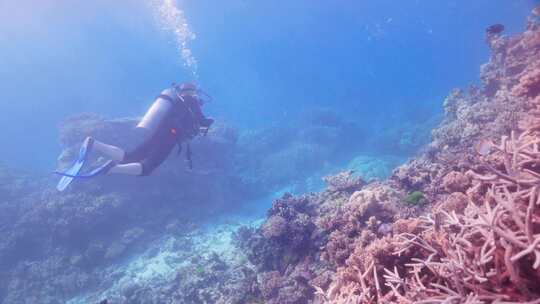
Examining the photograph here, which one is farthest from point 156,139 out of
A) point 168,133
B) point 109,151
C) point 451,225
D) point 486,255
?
point 486,255

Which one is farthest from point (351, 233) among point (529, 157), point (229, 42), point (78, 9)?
point (229, 42)

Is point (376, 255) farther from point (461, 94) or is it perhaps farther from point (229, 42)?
point (229, 42)

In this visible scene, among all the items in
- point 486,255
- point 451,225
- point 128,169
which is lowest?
point 486,255

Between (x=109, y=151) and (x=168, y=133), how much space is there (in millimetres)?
1497

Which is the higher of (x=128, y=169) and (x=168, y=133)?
(x=168, y=133)

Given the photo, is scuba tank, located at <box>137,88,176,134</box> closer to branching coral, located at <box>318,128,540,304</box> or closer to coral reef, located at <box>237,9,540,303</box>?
coral reef, located at <box>237,9,540,303</box>

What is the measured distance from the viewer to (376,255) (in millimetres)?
3977

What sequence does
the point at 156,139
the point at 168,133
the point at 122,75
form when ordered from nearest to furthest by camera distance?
the point at 156,139
the point at 168,133
the point at 122,75

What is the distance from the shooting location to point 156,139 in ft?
29.4

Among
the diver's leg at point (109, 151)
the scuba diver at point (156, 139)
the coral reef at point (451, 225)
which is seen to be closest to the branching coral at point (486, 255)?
the coral reef at point (451, 225)

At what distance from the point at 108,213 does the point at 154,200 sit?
81.1 inches

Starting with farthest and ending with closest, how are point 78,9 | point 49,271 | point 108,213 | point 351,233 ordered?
point 78,9, point 108,213, point 49,271, point 351,233

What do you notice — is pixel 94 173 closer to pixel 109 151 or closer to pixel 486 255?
pixel 109 151

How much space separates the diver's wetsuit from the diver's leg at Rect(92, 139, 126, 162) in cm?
12
